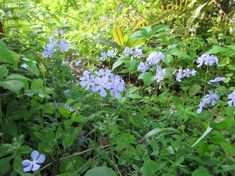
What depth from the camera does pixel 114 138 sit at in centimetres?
131

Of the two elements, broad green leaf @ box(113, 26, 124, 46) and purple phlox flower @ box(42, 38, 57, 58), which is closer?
purple phlox flower @ box(42, 38, 57, 58)

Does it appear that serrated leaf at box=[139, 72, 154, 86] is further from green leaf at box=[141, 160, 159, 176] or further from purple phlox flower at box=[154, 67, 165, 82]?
green leaf at box=[141, 160, 159, 176]

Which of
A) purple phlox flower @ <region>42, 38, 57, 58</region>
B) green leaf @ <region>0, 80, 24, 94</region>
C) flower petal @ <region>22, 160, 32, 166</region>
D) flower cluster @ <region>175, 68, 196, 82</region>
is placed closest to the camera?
flower petal @ <region>22, 160, 32, 166</region>

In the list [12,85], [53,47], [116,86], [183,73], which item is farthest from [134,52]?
[12,85]

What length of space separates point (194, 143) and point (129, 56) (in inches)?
37.0

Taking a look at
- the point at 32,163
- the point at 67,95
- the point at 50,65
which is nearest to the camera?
the point at 32,163

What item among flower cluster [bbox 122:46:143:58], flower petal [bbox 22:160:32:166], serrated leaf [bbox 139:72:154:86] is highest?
flower petal [bbox 22:160:32:166]

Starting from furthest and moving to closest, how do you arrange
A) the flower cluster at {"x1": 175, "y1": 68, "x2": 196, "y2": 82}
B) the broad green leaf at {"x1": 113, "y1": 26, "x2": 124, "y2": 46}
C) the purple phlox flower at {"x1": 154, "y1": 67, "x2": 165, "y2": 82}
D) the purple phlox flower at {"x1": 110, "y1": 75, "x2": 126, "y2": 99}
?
1. the broad green leaf at {"x1": 113, "y1": 26, "x2": 124, "y2": 46}
2. the flower cluster at {"x1": 175, "y1": 68, "x2": 196, "y2": 82}
3. the purple phlox flower at {"x1": 154, "y1": 67, "x2": 165, "y2": 82}
4. the purple phlox flower at {"x1": 110, "y1": 75, "x2": 126, "y2": 99}

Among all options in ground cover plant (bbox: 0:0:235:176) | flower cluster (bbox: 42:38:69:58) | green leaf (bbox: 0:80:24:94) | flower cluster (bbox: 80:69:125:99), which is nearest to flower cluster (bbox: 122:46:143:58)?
ground cover plant (bbox: 0:0:235:176)

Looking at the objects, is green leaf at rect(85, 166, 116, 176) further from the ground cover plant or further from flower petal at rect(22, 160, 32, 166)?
flower petal at rect(22, 160, 32, 166)

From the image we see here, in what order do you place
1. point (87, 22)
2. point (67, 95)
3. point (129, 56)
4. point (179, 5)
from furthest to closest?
point (87, 22) → point (179, 5) → point (129, 56) → point (67, 95)

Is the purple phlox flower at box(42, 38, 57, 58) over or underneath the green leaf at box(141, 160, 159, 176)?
over

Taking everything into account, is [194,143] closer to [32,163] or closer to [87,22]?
[32,163]

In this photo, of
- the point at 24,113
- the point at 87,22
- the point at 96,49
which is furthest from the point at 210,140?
the point at 87,22
